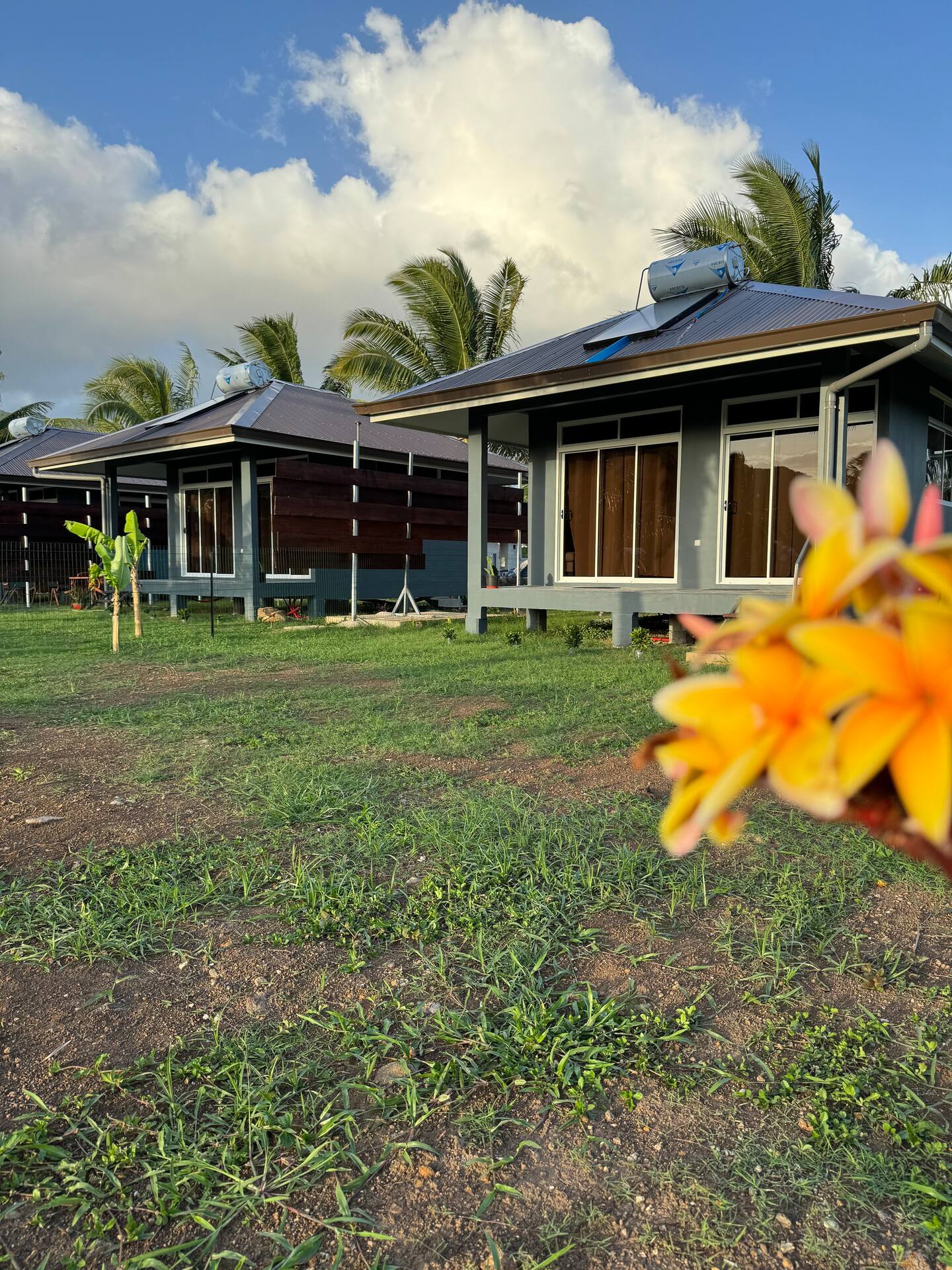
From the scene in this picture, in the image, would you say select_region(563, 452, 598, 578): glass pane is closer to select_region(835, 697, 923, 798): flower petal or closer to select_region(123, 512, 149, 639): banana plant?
select_region(123, 512, 149, 639): banana plant

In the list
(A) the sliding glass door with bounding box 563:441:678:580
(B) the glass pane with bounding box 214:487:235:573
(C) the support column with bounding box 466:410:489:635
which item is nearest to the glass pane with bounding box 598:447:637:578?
(A) the sliding glass door with bounding box 563:441:678:580

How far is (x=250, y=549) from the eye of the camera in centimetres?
1625

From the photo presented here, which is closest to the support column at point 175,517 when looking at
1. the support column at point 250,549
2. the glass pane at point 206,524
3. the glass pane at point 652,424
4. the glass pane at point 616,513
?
the glass pane at point 206,524

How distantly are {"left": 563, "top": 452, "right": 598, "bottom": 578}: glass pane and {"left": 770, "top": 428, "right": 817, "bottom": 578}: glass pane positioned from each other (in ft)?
8.62

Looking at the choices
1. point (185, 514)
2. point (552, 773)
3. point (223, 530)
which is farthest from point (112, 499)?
point (552, 773)

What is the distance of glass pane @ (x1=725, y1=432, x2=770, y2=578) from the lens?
11.0 metres

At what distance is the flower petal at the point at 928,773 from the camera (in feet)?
1.42

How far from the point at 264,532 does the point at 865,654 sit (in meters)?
17.5

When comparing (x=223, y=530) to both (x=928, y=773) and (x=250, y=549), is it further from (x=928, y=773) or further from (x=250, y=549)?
(x=928, y=773)

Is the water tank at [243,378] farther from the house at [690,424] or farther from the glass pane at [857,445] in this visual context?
the glass pane at [857,445]

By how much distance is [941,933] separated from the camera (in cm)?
285

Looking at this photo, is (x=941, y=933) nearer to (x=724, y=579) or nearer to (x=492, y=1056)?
(x=492, y=1056)

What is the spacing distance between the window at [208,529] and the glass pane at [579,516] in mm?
7406

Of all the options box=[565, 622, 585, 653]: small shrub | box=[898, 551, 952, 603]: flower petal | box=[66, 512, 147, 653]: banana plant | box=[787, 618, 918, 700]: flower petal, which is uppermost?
box=[66, 512, 147, 653]: banana plant
